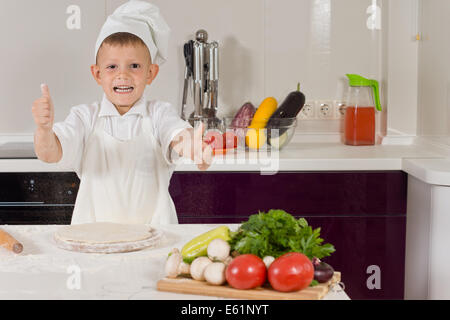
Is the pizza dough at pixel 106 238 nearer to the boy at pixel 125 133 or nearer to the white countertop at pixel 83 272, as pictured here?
the white countertop at pixel 83 272

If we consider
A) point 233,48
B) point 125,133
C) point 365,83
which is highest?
point 233,48

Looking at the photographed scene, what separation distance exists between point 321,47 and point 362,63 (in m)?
0.15

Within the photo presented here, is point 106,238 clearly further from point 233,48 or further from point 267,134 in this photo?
point 233,48

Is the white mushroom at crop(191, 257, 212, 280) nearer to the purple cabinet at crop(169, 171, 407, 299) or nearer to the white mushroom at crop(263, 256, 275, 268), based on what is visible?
the white mushroom at crop(263, 256, 275, 268)

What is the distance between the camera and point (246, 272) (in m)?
0.76

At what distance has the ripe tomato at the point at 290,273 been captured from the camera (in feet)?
2.44

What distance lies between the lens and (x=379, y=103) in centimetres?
208

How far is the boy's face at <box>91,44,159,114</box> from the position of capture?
54.0 inches

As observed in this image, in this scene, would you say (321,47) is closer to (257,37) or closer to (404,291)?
(257,37)

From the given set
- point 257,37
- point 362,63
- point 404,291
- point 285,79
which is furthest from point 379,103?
point 404,291

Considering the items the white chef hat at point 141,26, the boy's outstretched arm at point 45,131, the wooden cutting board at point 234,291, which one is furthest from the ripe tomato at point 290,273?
Result: the white chef hat at point 141,26

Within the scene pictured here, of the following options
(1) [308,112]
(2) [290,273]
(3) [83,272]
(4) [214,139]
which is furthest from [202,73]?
(2) [290,273]

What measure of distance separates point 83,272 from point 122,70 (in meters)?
0.61

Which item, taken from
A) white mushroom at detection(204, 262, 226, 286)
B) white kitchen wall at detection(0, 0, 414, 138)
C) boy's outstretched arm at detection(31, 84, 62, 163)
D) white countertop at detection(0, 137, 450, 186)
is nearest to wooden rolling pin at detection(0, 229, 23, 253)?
boy's outstretched arm at detection(31, 84, 62, 163)
